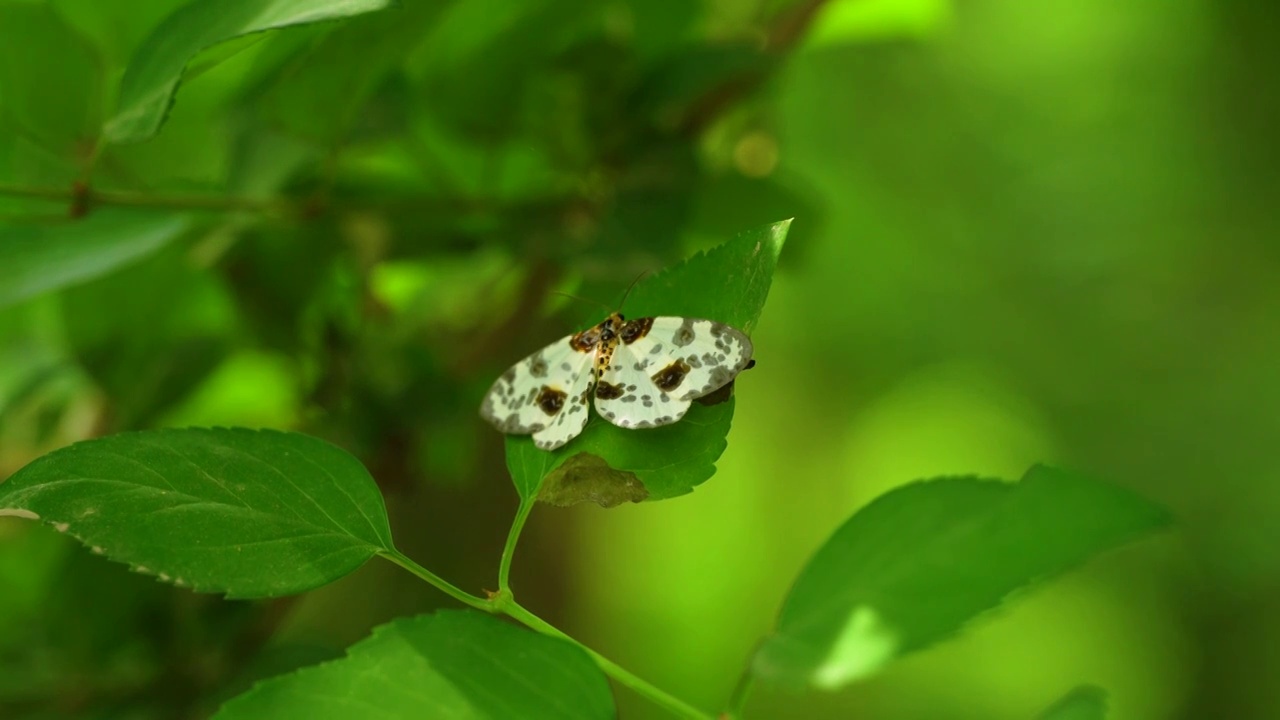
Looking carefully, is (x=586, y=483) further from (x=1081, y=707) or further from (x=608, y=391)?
(x=1081, y=707)

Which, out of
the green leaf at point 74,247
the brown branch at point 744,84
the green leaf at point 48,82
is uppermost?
the brown branch at point 744,84

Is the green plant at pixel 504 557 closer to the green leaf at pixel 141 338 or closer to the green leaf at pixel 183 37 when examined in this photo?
the green leaf at pixel 183 37

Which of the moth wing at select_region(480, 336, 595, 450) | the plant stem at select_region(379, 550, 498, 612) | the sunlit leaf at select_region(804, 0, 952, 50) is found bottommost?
the plant stem at select_region(379, 550, 498, 612)

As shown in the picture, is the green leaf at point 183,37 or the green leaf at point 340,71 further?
the green leaf at point 340,71

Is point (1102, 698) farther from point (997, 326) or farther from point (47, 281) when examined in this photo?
point (997, 326)

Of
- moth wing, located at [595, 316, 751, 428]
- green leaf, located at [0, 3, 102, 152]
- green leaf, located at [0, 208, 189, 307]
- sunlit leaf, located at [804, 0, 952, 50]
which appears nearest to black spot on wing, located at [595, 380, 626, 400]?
moth wing, located at [595, 316, 751, 428]

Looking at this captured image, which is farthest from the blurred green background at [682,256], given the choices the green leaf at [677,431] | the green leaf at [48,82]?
the green leaf at [677,431]

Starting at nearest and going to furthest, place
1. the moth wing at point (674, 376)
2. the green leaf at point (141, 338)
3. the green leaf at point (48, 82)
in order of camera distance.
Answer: the moth wing at point (674, 376)
the green leaf at point (48, 82)
the green leaf at point (141, 338)

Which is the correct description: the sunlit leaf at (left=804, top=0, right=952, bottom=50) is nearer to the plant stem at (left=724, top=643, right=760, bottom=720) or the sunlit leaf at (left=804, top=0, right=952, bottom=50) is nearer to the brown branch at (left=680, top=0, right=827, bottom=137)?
the brown branch at (left=680, top=0, right=827, bottom=137)
